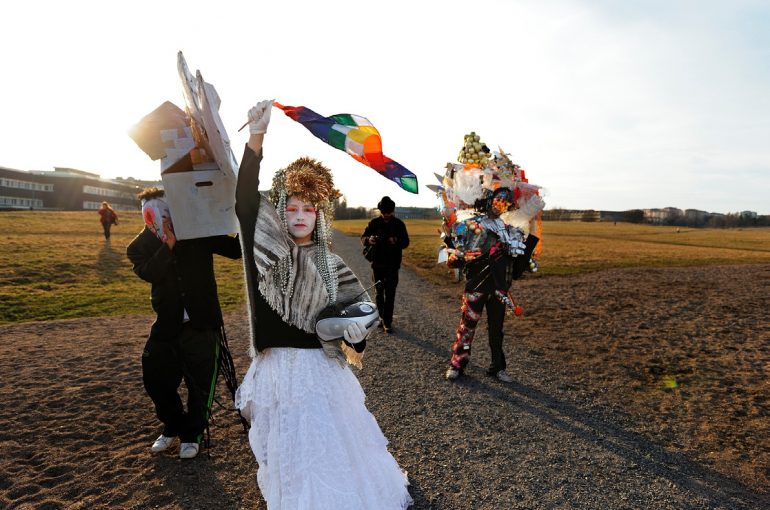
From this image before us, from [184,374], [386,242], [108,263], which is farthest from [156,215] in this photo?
[108,263]

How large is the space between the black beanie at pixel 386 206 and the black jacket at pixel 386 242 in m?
0.20

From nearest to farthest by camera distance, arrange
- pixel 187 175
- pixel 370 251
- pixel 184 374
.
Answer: pixel 187 175, pixel 184 374, pixel 370 251

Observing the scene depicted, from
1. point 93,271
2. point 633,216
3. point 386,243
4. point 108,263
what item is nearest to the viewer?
point 386,243

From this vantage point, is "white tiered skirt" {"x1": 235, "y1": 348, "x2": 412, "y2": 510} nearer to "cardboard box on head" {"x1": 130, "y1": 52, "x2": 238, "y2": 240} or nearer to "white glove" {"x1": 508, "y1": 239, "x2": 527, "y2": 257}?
"cardboard box on head" {"x1": 130, "y1": 52, "x2": 238, "y2": 240}

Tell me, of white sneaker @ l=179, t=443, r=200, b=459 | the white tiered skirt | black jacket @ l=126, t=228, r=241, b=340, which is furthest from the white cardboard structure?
white sneaker @ l=179, t=443, r=200, b=459

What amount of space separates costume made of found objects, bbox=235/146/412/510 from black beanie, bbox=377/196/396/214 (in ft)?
17.1

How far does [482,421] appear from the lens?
5039 mm

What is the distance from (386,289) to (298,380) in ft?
18.7

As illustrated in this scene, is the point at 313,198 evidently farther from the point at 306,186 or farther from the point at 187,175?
the point at 187,175

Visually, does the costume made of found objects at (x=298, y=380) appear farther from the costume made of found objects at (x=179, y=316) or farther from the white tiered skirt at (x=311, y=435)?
the costume made of found objects at (x=179, y=316)

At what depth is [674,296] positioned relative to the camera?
12680 millimetres

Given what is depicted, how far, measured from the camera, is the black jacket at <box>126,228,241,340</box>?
3996 mm

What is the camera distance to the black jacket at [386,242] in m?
8.50

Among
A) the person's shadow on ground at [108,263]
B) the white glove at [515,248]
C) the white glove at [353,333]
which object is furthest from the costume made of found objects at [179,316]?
the person's shadow on ground at [108,263]
